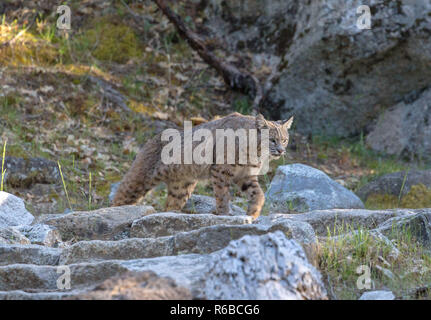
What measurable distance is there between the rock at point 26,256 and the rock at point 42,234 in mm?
569

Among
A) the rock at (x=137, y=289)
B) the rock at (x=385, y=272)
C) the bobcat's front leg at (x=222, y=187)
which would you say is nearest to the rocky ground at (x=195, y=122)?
the rock at (x=385, y=272)

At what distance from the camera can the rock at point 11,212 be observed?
204 inches

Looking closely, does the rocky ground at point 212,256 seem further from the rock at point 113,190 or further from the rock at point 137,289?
the rock at point 113,190

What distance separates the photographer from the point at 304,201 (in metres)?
6.64

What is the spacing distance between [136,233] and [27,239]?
830 millimetres

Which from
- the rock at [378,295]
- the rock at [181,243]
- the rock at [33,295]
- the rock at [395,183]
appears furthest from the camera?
the rock at [395,183]

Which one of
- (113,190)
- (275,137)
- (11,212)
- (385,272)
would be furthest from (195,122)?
(385,272)

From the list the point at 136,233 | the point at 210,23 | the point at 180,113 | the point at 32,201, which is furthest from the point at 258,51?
the point at 136,233

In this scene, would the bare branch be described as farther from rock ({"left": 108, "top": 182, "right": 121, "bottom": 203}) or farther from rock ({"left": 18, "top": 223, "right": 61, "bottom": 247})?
rock ({"left": 18, "top": 223, "right": 61, "bottom": 247})

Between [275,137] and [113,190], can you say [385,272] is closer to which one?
[275,137]

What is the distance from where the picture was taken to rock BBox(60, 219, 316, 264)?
3699 mm

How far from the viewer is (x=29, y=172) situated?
7.20 metres

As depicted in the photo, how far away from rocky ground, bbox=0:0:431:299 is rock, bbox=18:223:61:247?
0.05 feet
